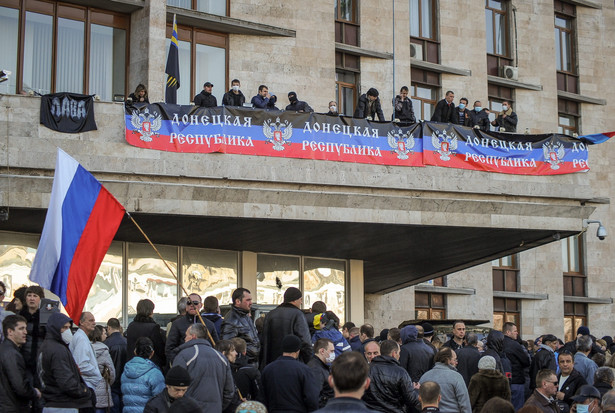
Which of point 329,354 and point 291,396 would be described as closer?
point 291,396

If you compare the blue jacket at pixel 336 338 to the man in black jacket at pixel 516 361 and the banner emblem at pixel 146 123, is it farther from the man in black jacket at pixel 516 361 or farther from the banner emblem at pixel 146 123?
the banner emblem at pixel 146 123

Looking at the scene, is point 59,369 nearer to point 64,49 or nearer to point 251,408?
Answer: point 251,408

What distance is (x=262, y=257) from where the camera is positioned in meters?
26.0

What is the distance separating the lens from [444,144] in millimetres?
22234

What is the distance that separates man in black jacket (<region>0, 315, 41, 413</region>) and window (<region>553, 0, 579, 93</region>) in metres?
29.7

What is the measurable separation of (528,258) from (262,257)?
12348 mm

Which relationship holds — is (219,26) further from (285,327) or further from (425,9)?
(285,327)

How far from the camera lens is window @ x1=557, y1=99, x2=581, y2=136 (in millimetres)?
37000

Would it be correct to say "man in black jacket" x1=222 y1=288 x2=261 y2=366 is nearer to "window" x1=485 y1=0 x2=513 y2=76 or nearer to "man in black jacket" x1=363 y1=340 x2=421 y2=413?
"man in black jacket" x1=363 y1=340 x2=421 y2=413

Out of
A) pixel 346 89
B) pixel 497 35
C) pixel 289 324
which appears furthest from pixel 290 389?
pixel 497 35

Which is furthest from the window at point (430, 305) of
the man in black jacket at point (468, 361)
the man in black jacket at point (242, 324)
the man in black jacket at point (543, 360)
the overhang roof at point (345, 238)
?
the man in black jacket at point (242, 324)

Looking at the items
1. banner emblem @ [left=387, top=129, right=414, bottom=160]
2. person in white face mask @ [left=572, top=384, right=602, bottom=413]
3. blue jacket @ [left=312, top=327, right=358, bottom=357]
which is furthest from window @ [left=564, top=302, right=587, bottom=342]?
person in white face mask @ [left=572, top=384, right=602, bottom=413]

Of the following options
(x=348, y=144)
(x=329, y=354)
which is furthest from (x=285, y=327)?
(x=348, y=144)

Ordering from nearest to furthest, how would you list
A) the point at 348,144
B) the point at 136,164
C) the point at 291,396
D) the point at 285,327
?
the point at 291,396, the point at 285,327, the point at 136,164, the point at 348,144
